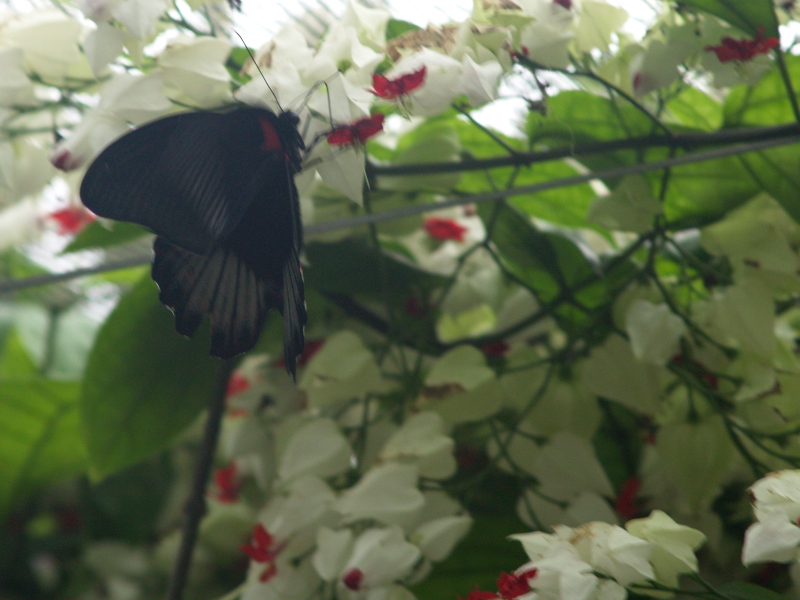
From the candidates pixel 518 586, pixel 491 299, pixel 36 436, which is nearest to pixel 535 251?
pixel 491 299

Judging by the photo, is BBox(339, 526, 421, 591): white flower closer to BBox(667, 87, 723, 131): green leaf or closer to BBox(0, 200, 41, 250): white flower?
BBox(667, 87, 723, 131): green leaf

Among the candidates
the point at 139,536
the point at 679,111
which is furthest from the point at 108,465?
the point at 679,111

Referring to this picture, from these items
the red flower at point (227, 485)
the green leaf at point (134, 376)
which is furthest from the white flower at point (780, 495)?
the red flower at point (227, 485)

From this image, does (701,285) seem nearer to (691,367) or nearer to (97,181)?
(691,367)

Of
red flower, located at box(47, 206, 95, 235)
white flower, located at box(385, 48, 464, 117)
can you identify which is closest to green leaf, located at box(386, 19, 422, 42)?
white flower, located at box(385, 48, 464, 117)

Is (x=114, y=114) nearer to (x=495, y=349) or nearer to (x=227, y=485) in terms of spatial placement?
(x=495, y=349)

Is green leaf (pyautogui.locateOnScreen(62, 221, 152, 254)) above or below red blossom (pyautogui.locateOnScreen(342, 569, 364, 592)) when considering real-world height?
below

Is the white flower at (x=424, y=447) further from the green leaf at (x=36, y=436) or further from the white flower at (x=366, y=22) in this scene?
the green leaf at (x=36, y=436)
